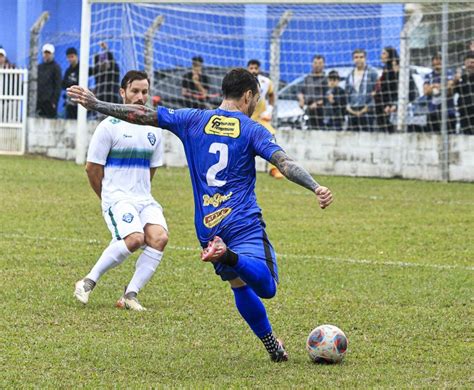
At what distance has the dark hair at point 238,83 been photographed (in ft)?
21.6

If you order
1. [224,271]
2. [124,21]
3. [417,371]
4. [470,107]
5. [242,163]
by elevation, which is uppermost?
[124,21]

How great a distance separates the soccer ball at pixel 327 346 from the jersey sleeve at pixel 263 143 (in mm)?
1073

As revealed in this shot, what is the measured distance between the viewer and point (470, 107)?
803 inches

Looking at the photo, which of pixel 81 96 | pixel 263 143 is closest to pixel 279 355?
pixel 263 143

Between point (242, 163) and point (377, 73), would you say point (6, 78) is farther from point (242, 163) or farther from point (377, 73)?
point (242, 163)

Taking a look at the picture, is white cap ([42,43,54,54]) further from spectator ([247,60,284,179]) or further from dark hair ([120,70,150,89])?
dark hair ([120,70,150,89])

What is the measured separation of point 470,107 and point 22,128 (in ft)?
29.5

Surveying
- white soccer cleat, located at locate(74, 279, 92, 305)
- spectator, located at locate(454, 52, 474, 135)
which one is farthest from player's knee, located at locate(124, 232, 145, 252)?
spectator, located at locate(454, 52, 474, 135)

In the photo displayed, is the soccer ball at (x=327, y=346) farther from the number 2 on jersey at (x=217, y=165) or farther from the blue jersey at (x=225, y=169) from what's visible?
the number 2 on jersey at (x=217, y=165)

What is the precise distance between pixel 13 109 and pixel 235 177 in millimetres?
17608

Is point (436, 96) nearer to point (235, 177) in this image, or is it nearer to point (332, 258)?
point (332, 258)

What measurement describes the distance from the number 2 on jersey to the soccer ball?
105 centimetres

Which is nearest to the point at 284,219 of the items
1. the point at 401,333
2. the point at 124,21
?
the point at 401,333

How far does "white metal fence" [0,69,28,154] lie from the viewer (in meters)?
23.3
